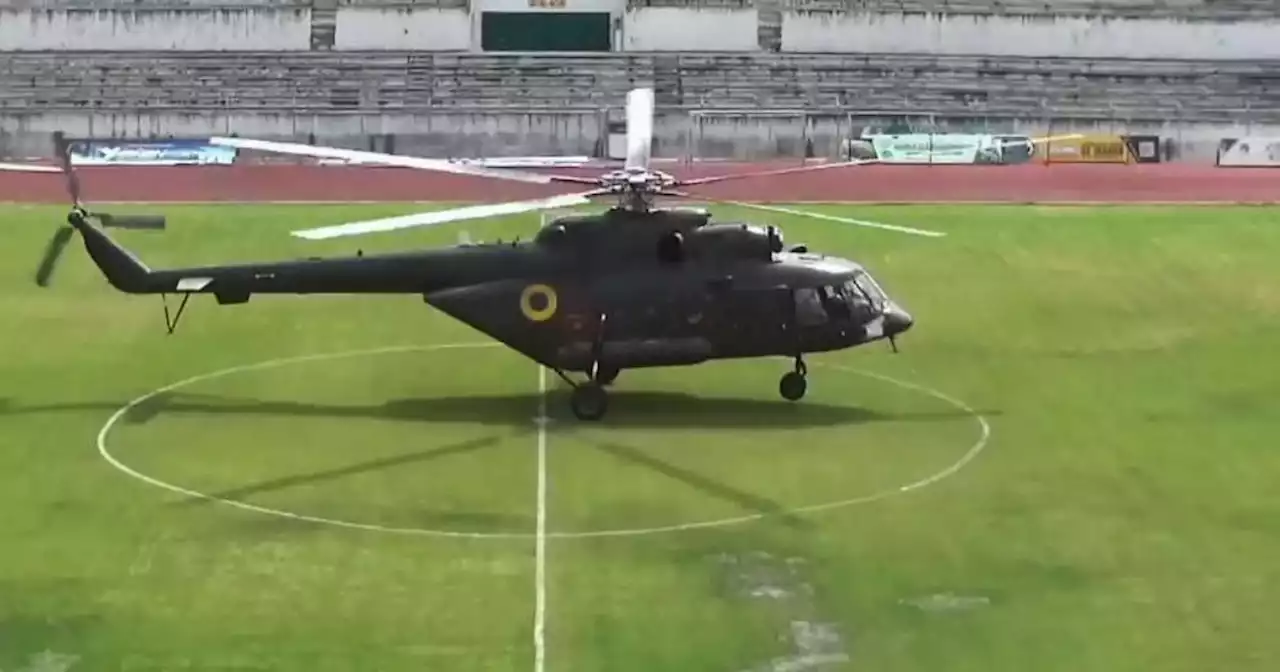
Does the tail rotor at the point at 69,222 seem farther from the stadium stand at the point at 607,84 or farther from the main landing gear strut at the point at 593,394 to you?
the stadium stand at the point at 607,84

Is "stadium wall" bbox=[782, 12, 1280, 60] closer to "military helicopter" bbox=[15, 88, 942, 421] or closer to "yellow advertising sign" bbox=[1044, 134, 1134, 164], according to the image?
"yellow advertising sign" bbox=[1044, 134, 1134, 164]

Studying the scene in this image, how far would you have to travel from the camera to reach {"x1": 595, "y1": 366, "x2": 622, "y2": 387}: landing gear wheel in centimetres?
2536

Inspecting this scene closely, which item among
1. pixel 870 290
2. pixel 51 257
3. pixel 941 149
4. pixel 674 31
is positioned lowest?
pixel 870 290

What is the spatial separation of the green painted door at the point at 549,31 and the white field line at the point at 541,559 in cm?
5489

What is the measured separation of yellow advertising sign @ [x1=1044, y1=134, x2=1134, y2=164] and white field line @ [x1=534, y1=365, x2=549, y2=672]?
44.1 meters

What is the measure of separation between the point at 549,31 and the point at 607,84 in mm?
7622

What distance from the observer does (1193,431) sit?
2486 centimetres

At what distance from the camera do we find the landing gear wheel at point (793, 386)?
2603 centimetres

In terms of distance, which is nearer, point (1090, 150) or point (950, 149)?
point (950, 149)

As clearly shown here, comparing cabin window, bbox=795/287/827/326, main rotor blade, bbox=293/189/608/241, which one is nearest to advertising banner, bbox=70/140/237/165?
cabin window, bbox=795/287/827/326

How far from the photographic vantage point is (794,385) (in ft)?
85.6

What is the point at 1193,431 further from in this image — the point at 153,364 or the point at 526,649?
the point at 153,364

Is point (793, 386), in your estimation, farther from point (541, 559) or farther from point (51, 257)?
point (51, 257)

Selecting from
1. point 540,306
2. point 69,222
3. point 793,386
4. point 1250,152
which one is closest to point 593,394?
point 540,306
